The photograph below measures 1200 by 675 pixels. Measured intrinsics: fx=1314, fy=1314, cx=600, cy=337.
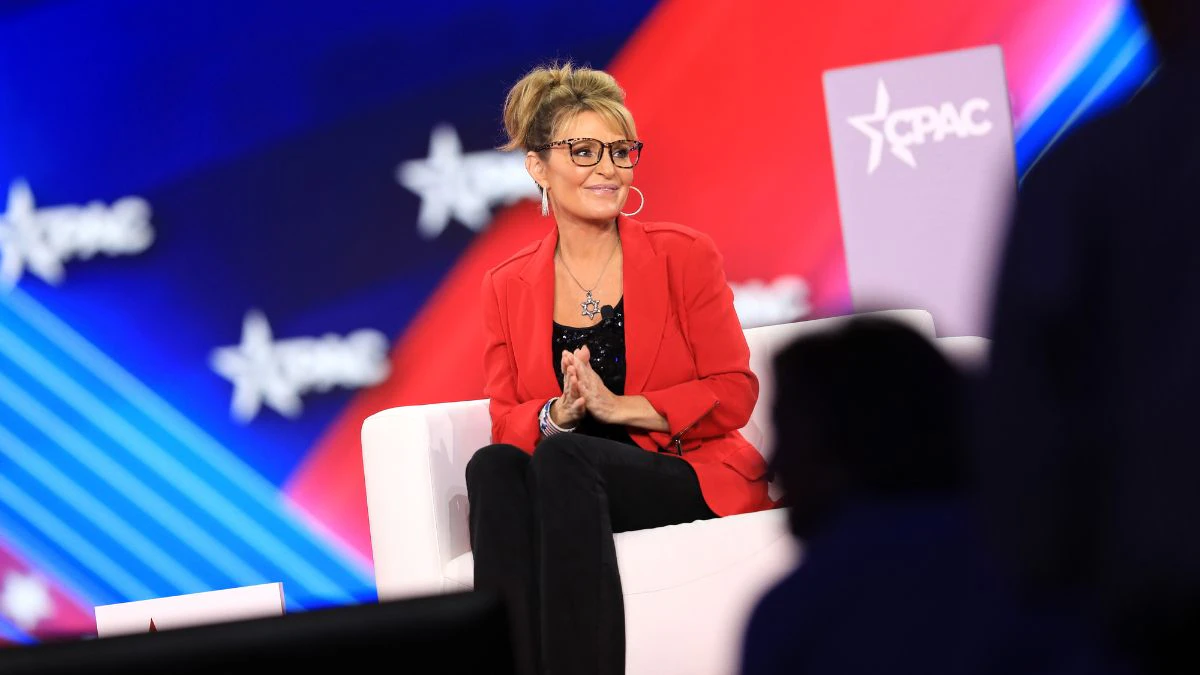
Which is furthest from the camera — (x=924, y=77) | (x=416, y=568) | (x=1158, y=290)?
(x=924, y=77)

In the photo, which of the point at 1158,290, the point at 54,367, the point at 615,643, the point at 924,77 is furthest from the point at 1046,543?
the point at 54,367

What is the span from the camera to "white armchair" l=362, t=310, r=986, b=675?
2.27 m

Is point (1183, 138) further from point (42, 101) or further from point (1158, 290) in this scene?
point (42, 101)

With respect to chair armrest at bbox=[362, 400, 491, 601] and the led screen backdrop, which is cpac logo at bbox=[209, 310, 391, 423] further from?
chair armrest at bbox=[362, 400, 491, 601]

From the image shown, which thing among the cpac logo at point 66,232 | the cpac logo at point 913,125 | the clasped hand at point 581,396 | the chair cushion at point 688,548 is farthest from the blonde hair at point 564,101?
the cpac logo at point 66,232

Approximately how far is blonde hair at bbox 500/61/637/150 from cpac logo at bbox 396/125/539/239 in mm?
1227

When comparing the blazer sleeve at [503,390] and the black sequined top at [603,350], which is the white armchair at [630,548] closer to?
the blazer sleeve at [503,390]

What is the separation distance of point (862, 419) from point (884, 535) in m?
0.09

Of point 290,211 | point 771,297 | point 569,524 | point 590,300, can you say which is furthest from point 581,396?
point 290,211

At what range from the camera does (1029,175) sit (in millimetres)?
667

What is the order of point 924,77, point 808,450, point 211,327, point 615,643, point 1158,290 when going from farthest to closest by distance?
point 211,327 → point 924,77 → point 615,643 → point 808,450 → point 1158,290

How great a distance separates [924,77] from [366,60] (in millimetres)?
1741

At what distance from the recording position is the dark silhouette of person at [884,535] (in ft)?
2.15

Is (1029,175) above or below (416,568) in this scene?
above
